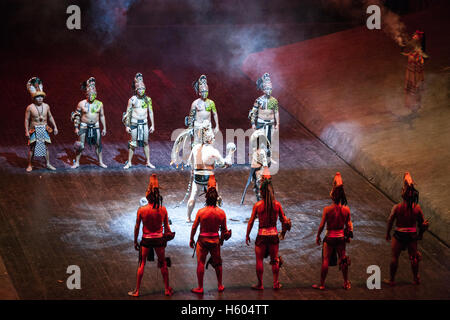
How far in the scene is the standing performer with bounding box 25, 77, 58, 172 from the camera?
1575cm

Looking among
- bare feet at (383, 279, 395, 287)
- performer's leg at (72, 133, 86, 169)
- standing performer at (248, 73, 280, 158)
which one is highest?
standing performer at (248, 73, 280, 158)

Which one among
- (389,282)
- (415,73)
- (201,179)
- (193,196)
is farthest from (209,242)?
(415,73)

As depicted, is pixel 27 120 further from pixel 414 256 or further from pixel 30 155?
pixel 414 256

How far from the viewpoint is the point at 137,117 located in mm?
16203

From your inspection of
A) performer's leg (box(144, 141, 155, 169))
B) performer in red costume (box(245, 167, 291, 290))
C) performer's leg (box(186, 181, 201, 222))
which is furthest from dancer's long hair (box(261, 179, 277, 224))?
performer's leg (box(144, 141, 155, 169))

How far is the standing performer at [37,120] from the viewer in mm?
15748

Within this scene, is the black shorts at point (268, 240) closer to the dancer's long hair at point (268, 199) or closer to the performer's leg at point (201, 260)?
the dancer's long hair at point (268, 199)

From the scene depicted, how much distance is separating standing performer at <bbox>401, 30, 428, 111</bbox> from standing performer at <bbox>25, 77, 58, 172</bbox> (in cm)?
825

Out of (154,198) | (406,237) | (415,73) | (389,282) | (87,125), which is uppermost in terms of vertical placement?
(415,73)

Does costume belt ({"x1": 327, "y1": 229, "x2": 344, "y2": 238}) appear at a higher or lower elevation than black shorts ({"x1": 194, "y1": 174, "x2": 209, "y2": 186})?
lower

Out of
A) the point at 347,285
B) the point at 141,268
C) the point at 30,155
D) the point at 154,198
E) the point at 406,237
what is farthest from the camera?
the point at 30,155

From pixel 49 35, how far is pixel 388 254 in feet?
52.1

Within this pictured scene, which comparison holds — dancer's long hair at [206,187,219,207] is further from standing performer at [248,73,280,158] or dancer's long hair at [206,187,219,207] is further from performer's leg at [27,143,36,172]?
performer's leg at [27,143,36,172]

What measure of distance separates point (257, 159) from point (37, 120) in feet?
15.8
